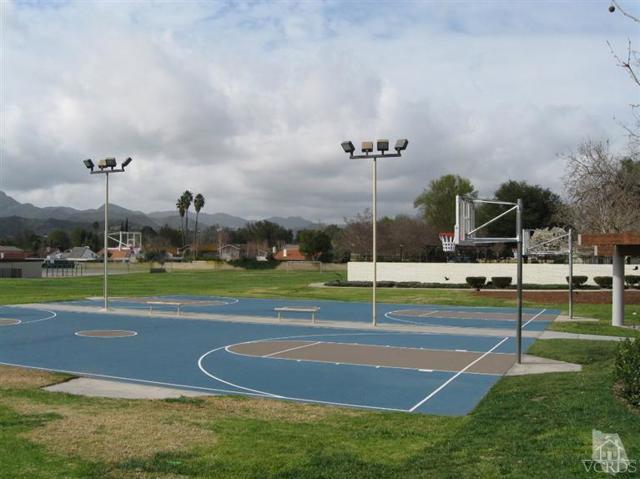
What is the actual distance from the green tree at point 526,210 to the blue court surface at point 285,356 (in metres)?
46.1

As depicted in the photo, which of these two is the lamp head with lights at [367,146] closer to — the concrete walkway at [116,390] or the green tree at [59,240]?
the concrete walkway at [116,390]

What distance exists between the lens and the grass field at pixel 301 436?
7.39 metres

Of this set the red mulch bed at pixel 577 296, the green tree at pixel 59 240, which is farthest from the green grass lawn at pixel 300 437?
the green tree at pixel 59 240

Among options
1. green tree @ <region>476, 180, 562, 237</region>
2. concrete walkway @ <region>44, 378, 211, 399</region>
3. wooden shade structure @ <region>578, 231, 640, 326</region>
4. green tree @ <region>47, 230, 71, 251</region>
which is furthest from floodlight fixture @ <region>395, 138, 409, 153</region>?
green tree @ <region>47, 230, 71, 251</region>

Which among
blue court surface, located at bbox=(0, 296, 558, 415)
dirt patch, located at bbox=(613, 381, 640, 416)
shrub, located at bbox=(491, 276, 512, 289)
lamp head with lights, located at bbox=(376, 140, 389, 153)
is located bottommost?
blue court surface, located at bbox=(0, 296, 558, 415)

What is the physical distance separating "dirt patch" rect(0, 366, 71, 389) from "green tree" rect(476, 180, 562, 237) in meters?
63.4

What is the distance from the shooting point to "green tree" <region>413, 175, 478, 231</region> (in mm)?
91875

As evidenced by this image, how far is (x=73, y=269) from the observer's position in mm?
92188

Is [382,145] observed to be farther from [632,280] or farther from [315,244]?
[315,244]

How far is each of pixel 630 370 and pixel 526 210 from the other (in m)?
71.1

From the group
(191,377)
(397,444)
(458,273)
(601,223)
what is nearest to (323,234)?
(458,273)

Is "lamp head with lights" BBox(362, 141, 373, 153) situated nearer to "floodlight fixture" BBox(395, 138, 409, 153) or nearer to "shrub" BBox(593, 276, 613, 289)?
"floodlight fixture" BBox(395, 138, 409, 153)

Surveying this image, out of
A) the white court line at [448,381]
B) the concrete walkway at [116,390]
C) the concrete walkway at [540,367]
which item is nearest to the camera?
the white court line at [448,381]

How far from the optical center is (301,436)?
9.27 metres
